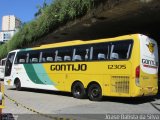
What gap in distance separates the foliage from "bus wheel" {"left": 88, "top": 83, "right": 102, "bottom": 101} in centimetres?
421

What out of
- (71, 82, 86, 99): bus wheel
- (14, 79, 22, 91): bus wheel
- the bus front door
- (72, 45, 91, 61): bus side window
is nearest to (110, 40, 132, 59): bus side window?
(72, 45, 91, 61): bus side window

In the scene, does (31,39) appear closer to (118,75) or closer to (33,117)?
(118,75)

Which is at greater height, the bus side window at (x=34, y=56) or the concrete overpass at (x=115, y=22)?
the concrete overpass at (x=115, y=22)

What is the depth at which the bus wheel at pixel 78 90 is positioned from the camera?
17.8 meters

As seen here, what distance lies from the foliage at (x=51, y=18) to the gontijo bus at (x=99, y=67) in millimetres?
2138

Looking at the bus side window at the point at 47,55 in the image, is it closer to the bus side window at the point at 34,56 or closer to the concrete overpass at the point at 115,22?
the bus side window at the point at 34,56

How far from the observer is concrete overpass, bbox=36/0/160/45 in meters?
16.6

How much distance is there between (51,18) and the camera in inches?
955

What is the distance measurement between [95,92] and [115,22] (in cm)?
485

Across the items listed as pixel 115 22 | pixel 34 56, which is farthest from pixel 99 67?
pixel 34 56

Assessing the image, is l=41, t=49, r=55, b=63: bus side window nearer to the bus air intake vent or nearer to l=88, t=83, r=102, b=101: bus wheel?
l=88, t=83, r=102, b=101: bus wheel

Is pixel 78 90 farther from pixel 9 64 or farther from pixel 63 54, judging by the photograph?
pixel 9 64

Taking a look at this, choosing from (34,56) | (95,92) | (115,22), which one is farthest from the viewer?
(34,56)

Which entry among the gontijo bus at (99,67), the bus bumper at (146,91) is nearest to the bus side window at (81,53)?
the gontijo bus at (99,67)
